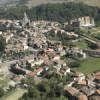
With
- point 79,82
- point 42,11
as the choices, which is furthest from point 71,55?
point 42,11

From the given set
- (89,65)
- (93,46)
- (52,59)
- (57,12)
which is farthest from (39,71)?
(57,12)

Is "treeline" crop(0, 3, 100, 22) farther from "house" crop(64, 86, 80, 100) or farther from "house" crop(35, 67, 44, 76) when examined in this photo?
"house" crop(64, 86, 80, 100)

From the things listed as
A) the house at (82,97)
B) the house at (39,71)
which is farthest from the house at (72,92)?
the house at (39,71)

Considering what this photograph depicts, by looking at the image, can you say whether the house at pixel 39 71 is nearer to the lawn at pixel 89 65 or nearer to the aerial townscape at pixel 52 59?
the aerial townscape at pixel 52 59

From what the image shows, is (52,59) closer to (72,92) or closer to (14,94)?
(14,94)

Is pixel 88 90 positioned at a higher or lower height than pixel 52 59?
higher

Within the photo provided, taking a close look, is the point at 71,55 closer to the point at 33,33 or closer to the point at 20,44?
the point at 20,44
